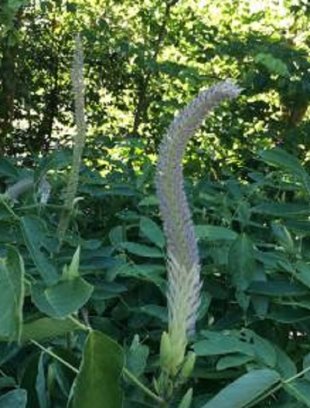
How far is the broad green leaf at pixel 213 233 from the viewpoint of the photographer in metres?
1.34

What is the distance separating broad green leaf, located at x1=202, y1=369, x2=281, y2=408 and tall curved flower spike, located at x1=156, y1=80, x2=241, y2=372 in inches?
3.8

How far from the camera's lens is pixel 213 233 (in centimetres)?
136

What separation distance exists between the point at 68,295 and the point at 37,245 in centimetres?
31

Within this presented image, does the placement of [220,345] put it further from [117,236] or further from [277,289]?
[117,236]

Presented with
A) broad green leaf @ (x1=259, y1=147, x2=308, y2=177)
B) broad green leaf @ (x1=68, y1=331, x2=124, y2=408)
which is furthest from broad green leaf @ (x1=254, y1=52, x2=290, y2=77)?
broad green leaf @ (x1=68, y1=331, x2=124, y2=408)

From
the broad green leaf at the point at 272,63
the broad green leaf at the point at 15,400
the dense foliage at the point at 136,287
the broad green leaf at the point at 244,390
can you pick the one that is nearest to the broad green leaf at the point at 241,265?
the dense foliage at the point at 136,287

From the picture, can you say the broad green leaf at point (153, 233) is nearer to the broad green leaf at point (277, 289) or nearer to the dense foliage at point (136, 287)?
the dense foliage at point (136, 287)

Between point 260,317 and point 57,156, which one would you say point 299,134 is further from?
point 260,317

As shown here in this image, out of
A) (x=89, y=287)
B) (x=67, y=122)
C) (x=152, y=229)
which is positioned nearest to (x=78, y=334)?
(x=89, y=287)

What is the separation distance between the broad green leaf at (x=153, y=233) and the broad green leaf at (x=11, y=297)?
20.0 inches

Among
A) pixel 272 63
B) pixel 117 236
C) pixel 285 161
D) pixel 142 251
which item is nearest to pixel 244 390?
pixel 142 251

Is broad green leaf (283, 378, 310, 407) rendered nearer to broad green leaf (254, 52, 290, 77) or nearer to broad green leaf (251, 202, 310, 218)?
broad green leaf (251, 202, 310, 218)

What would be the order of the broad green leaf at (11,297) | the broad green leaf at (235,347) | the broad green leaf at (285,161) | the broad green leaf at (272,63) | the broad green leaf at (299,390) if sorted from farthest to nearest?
the broad green leaf at (272,63), the broad green leaf at (285,161), the broad green leaf at (235,347), the broad green leaf at (299,390), the broad green leaf at (11,297)

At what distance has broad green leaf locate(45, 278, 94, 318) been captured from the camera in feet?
2.85
